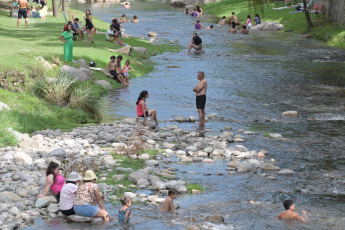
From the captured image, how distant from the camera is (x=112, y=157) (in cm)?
1714

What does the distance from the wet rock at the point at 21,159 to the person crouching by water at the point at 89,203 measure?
12.7 ft

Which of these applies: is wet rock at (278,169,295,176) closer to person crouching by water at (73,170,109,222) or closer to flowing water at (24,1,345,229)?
flowing water at (24,1,345,229)

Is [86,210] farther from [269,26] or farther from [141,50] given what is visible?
[269,26]

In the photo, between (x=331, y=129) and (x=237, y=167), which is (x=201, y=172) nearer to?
(x=237, y=167)

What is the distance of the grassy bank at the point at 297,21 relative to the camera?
44469 mm

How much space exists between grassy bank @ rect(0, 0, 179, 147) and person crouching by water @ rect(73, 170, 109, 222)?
19.1 ft

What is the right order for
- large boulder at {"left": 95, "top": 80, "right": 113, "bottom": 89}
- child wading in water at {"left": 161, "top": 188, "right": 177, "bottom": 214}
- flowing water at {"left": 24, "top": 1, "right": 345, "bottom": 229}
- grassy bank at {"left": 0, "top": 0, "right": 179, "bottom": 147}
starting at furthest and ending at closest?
large boulder at {"left": 95, "top": 80, "right": 113, "bottom": 89}
grassy bank at {"left": 0, "top": 0, "right": 179, "bottom": 147}
flowing water at {"left": 24, "top": 1, "right": 345, "bottom": 229}
child wading in water at {"left": 161, "top": 188, "right": 177, "bottom": 214}

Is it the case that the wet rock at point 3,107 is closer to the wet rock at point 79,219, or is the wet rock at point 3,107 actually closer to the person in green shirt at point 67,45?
the person in green shirt at point 67,45

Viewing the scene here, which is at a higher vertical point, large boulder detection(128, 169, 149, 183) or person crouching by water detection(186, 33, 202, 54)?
person crouching by water detection(186, 33, 202, 54)

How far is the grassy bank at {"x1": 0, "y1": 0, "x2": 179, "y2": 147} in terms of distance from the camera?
20.5 meters

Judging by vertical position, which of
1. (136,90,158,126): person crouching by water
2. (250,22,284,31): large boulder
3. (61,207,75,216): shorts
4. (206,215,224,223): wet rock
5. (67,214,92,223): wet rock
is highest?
(250,22,284,31): large boulder

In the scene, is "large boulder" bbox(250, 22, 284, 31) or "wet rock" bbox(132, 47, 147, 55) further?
"large boulder" bbox(250, 22, 284, 31)

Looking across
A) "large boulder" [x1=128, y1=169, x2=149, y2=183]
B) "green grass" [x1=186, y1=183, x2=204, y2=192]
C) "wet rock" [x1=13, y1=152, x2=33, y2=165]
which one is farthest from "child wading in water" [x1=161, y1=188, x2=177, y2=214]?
"wet rock" [x1=13, y1=152, x2=33, y2=165]

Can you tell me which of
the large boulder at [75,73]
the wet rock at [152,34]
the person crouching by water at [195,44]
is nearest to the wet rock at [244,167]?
the large boulder at [75,73]
